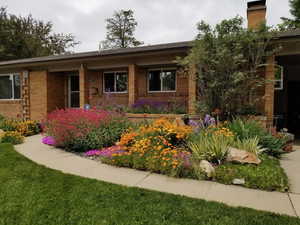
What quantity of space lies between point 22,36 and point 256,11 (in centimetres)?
2487

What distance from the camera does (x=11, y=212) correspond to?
271 centimetres

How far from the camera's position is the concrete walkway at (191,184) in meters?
2.79

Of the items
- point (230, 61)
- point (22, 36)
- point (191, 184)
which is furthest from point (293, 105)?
point (22, 36)

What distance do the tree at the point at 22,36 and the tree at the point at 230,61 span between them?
23.6 metres

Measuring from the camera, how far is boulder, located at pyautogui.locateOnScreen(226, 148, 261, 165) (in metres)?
4.08

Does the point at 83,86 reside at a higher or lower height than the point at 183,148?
higher

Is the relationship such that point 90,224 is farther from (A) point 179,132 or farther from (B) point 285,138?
(B) point 285,138

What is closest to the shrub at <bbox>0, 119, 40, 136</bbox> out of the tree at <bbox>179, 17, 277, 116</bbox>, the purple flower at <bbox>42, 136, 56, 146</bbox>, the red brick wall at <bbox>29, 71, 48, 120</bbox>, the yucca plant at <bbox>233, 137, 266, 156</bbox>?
the purple flower at <bbox>42, 136, 56, 146</bbox>

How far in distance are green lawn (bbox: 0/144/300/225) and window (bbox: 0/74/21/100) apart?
35.7ft

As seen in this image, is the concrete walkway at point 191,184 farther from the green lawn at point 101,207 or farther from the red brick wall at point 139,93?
the red brick wall at point 139,93

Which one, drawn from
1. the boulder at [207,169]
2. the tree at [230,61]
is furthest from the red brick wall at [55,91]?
the boulder at [207,169]

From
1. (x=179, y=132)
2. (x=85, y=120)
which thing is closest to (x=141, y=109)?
(x=85, y=120)

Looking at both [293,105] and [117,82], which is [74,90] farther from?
[293,105]

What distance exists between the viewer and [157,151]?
445 cm
